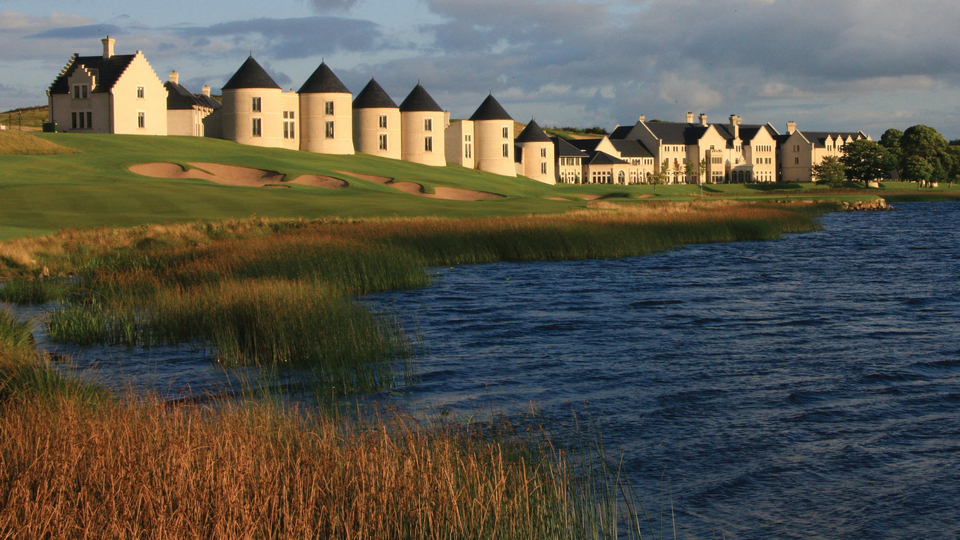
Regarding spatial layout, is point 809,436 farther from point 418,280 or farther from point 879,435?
point 418,280

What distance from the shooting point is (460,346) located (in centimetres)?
1501

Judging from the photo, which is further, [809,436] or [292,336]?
[292,336]

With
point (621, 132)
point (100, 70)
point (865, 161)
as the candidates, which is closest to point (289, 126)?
point (100, 70)

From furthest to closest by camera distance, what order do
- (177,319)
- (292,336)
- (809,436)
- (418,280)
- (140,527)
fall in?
(418,280)
(177,319)
(292,336)
(809,436)
(140,527)

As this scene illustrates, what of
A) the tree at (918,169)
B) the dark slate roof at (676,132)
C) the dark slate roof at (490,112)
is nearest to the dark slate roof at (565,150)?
the dark slate roof at (676,132)

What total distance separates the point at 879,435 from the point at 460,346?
7.04 metres

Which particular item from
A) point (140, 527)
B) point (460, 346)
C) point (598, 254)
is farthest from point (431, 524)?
point (598, 254)

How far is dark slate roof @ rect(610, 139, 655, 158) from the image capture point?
125250 millimetres

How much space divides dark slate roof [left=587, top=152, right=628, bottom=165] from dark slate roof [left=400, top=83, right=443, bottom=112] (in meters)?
37.7

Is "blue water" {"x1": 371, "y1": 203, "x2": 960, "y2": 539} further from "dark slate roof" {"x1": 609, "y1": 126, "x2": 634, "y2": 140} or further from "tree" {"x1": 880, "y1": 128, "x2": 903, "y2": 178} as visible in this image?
"dark slate roof" {"x1": 609, "y1": 126, "x2": 634, "y2": 140}

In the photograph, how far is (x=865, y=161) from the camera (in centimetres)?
10994

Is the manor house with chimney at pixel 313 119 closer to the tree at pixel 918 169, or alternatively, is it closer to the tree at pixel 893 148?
the tree at pixel 893 148

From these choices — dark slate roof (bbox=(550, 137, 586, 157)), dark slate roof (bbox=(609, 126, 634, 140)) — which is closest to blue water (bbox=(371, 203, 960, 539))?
dark slate roof (bbox=(550, 137, 586, 157))

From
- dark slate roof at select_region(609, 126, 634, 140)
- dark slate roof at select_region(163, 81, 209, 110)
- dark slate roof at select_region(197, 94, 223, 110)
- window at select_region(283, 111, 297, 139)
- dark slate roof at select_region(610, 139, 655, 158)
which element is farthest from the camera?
dark slate roof at select_region(609, 126, 634, 140)
